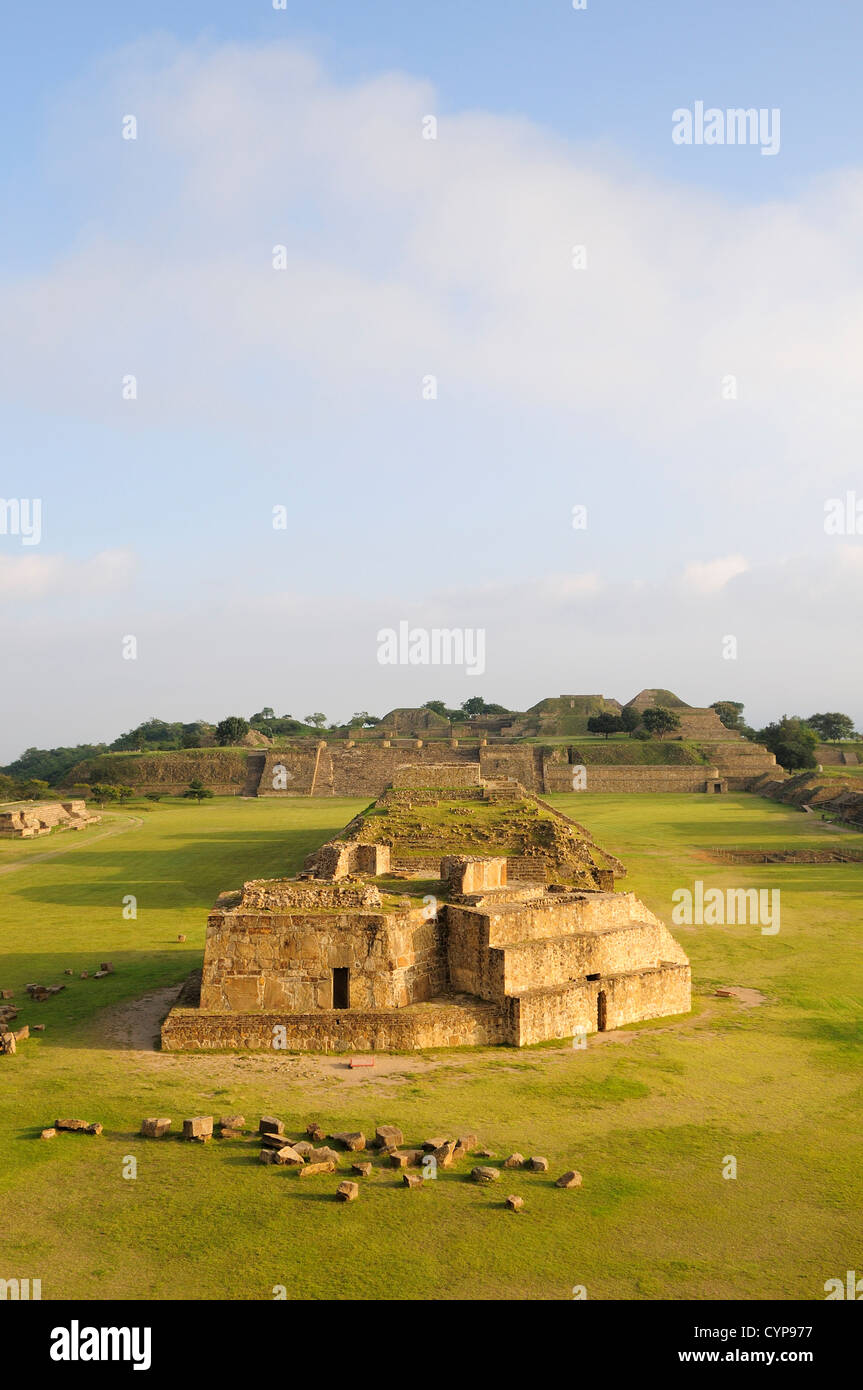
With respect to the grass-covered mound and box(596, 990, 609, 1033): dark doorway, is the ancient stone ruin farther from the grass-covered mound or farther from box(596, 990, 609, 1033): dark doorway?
box(596, 990, 609, 1033): dark doorway

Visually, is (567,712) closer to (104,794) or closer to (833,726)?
(833,726)

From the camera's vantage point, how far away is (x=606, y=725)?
95.1m

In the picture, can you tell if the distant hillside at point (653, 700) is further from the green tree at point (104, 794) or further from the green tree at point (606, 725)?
the green tree at point (104, 794)

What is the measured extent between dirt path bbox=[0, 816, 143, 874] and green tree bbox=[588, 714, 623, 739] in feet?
162

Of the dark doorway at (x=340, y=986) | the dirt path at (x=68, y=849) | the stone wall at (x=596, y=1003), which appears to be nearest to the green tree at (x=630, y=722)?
the dirt path at (x=68, y=849)

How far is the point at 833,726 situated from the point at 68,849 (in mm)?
89623

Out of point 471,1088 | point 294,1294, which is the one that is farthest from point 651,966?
point 294,1294

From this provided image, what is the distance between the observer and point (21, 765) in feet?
395

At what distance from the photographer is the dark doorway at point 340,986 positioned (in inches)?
661

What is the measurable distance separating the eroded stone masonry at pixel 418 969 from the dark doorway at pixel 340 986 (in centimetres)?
2

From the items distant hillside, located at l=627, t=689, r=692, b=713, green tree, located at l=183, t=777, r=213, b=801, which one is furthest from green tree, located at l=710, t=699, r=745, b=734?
green tree, located at l=183, t=777, r=213, b=801

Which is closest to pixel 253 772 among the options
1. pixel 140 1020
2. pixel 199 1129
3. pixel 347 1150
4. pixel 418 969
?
pixel 140 1020

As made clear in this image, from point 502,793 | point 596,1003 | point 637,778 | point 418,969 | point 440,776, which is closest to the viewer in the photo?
point 418,969

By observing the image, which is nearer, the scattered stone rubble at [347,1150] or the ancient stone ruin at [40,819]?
the scattered stone rubble at [347,1150]
